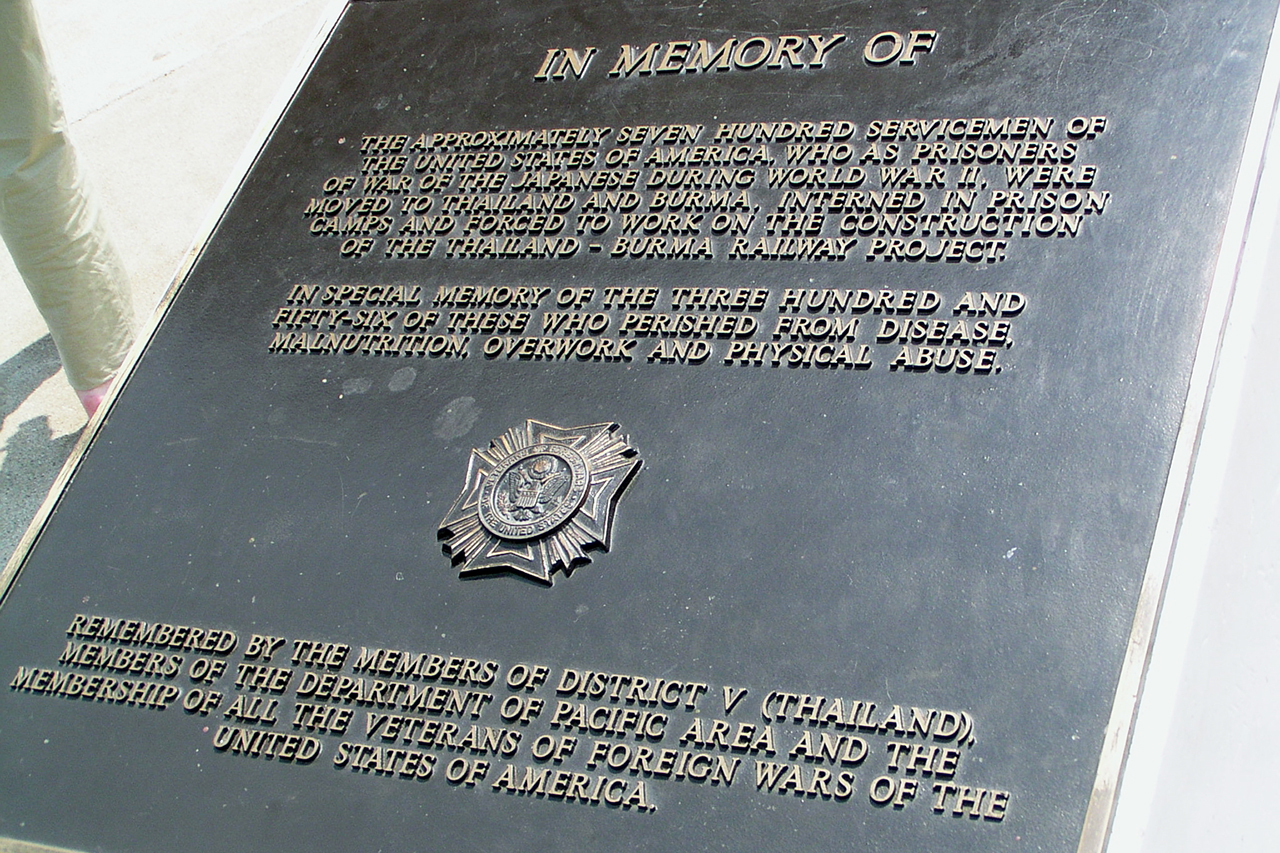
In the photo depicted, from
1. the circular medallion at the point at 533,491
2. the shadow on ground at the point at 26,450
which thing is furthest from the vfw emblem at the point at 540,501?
the shadow on ground at the point at 26,450

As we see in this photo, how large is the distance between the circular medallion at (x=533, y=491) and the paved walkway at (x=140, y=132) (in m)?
2.37

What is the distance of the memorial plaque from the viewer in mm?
2242

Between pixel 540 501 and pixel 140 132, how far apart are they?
4318mm

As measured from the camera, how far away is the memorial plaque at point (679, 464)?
224 cm

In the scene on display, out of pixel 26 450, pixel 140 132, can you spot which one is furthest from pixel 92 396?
pixel 140 132

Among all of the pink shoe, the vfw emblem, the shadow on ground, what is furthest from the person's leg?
the vfw emblem

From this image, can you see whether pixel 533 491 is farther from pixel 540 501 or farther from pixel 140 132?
pixel 140 132

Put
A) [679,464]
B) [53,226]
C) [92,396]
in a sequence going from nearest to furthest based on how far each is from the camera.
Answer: [679,464], [53,226], [92,396]

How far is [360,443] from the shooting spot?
9.53 ft

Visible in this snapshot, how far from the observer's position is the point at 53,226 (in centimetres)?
436

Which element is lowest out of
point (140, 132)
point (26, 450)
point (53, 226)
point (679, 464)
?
point (679, 464)

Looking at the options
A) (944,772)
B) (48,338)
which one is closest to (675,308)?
(944,772)

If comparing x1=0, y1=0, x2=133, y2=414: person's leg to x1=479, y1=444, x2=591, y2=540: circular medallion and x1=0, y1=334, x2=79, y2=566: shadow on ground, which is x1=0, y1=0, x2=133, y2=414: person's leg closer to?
x1=0, y1=334, x2=79, y2=566: shadow on ground

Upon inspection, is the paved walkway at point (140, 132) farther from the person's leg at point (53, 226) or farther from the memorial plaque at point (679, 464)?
the memorial plaque at point (679, 464)
